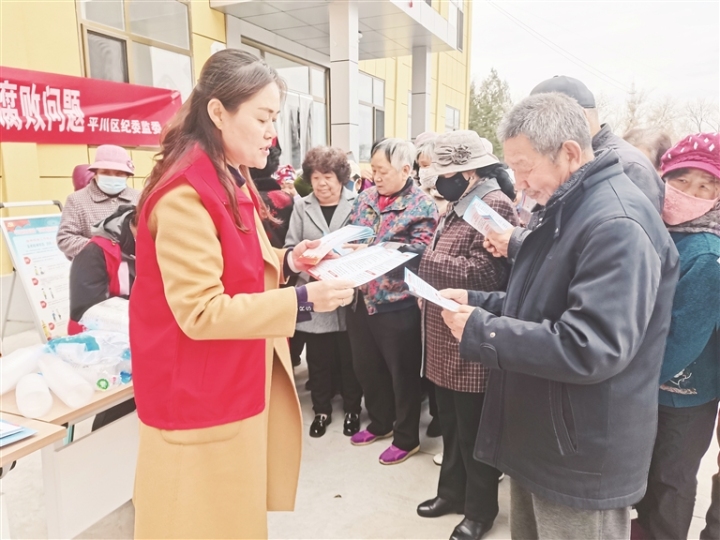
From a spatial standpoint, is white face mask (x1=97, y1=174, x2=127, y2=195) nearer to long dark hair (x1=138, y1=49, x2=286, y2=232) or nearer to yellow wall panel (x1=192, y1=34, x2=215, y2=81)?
long dark hair (x1=138, y1=49, x2=286, y2=232)

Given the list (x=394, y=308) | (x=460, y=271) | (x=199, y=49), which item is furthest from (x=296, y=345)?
(x=199, y=49)

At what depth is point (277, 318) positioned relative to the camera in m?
1.13

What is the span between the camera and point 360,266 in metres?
1.45

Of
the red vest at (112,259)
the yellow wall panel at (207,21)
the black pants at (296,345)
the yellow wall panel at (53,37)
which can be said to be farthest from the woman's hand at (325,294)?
the yellow wall panel at (207,21)

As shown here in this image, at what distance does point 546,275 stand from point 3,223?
354 cm

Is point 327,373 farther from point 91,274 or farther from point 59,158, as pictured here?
point 59,158

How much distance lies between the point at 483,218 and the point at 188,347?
108cm

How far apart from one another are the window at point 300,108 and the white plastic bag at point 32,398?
6.75 metres

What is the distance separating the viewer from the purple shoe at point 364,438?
281 centimetres

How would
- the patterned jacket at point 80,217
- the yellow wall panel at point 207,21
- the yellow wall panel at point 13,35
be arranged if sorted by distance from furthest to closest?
1. the yellow wall panel at point 207,21
2. the yellow wall panel at point 13,35
3. the patterned jacket at point 80,217

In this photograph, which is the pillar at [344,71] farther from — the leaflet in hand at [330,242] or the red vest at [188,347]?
the red vest at [188,347]

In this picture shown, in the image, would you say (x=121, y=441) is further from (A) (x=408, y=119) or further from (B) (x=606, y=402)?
(A) (x=408, y=119)

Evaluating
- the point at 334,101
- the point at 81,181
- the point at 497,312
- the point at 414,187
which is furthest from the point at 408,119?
the point at 497,312

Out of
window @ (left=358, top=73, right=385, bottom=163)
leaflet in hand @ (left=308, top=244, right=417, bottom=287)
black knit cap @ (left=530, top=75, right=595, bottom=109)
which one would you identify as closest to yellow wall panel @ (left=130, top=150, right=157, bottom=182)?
leaflet in hand @ (left=308, top=244, right=417, bottom=287)
